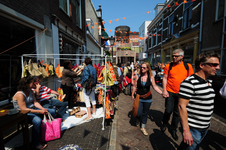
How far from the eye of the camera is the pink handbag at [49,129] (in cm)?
268

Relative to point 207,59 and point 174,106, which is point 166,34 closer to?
point 174,106

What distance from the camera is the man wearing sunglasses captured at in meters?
1.49

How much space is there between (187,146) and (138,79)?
1.81 metres

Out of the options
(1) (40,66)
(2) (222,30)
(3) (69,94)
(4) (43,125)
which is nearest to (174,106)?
(4) (43,125)

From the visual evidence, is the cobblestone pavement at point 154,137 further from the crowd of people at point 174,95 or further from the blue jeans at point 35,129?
the blue jeans at point 35,129

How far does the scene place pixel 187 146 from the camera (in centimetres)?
162

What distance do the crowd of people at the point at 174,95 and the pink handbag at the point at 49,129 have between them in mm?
121

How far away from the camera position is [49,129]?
2717 mm

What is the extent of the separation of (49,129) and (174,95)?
9.90ft

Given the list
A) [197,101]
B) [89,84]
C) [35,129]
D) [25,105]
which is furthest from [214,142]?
[25,105]

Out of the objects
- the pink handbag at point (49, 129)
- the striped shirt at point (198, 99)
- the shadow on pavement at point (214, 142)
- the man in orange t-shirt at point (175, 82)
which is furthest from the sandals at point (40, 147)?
the shadow on pavement at point (214, 142)

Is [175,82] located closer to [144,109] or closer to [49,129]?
[144,109]

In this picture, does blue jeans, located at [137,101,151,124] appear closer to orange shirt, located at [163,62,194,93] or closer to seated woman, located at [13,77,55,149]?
orange shirt, located at [163,62,194,93]

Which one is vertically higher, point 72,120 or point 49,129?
point 49,129
